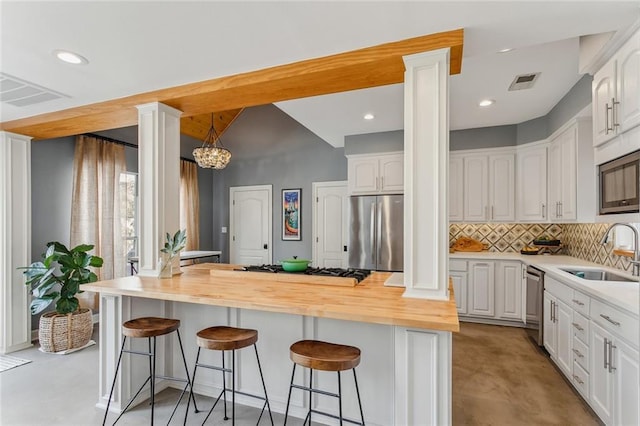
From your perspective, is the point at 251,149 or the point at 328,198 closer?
the point at 328,198

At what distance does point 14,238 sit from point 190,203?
271cm

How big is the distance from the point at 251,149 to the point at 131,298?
4401mm

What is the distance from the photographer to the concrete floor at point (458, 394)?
2.31m

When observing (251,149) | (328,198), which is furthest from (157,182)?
(251,149)

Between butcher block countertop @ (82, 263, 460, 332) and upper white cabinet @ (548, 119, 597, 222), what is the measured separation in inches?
89.7

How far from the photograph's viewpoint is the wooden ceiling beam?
202cm

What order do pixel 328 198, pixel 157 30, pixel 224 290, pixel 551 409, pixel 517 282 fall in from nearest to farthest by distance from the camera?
1. pixel 157 30
2. pixel 224 290
3. pixel 551 409
4. pixel 517 282
5. pixel 328 198

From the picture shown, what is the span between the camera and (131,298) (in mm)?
2545

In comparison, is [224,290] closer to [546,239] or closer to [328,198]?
[328,198]

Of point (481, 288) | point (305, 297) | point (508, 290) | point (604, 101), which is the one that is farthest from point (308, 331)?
point (508, 290)

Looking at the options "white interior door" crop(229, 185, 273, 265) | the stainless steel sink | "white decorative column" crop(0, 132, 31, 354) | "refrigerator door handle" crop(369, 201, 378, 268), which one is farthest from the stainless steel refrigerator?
"white decorative column" crop(0, 132, 31, 354)

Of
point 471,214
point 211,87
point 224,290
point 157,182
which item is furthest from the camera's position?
point 471,214

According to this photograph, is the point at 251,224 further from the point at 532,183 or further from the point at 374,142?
the point at 532,183

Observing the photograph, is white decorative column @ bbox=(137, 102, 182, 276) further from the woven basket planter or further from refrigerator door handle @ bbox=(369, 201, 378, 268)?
refrigerator door handle @ bbox=(369, 201, 378, 268)
